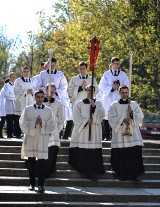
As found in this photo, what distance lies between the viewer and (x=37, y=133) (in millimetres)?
14336

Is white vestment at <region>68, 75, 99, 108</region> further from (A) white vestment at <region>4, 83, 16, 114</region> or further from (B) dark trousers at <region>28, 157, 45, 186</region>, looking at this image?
(B) dark trousers at <region>28, 157, 45, 186</region>

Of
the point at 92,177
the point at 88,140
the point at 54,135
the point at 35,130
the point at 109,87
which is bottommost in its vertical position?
the point at 92,177

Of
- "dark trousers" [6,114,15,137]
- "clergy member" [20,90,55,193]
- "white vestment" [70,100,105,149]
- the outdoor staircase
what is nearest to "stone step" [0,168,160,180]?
the outdoor staircase

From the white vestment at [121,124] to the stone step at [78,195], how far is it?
3.89 feet

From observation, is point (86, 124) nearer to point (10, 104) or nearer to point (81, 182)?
point (81, 182)

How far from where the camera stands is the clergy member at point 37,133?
14.2 m

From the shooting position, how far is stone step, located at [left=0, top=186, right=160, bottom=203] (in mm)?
13945

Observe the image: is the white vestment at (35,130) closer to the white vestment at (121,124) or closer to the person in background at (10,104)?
the white vestment at (121,124)

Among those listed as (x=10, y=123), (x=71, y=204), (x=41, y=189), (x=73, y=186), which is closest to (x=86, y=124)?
(x=73, y=186)

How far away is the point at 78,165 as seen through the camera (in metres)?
15.5

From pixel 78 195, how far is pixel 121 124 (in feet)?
6.81

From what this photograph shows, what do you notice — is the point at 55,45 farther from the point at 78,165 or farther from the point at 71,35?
the point at 78,165

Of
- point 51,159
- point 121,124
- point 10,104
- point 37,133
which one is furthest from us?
point 10,104

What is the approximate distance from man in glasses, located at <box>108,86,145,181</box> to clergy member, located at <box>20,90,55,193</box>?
1.66 m
